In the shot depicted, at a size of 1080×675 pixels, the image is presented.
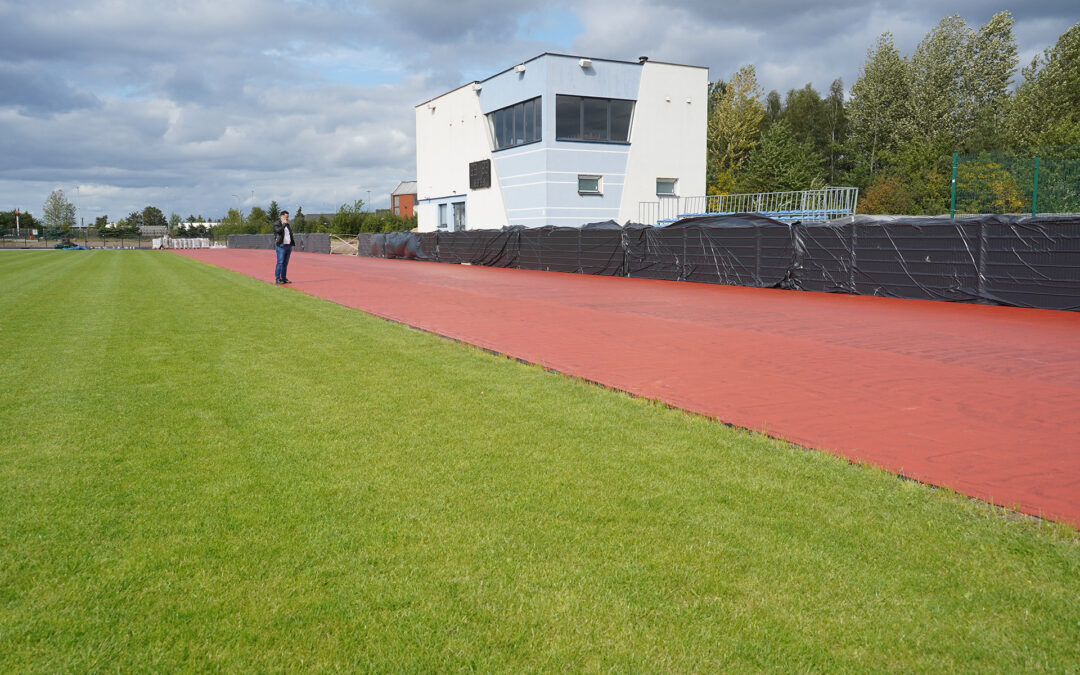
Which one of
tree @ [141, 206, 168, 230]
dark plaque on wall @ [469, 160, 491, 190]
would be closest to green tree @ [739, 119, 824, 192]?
dark plaque on wall @ [469, 160, 491, 190]

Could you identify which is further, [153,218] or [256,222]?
[153,218]

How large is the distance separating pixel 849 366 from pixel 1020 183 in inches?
575

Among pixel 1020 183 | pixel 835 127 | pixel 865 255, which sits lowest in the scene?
pixel 865 255

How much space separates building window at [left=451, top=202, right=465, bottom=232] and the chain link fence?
92.3 feet

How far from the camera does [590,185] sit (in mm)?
36406

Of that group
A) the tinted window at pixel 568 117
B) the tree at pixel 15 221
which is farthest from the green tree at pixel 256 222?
the tinted window at pixel 568 117

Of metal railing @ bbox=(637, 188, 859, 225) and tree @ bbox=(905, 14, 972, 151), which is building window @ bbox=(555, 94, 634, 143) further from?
tree @ bbox=(905, 14, 972, 151)

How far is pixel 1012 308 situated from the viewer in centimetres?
1390

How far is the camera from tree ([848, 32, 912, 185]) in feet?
208

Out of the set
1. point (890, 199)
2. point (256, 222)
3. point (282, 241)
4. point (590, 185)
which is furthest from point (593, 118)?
point (256, 222)

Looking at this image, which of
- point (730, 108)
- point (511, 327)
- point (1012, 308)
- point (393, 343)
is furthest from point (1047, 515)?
point (730, 108)

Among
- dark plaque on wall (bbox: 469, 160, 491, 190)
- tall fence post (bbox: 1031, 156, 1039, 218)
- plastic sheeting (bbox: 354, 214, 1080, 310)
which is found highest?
dark plaque on wall (bbox: 469, 160, 491, 190)

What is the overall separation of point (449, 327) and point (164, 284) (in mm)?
13508

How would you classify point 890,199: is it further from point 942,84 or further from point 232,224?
point 232,224
